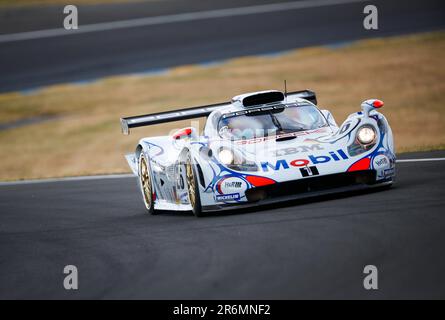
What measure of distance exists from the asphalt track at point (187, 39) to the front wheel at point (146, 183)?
12871mm

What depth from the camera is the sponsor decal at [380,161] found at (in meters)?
9.12

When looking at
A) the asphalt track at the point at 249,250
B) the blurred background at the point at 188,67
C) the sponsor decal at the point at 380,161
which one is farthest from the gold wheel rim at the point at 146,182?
the blurred background at the point at 188,67

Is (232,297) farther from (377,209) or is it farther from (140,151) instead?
(140,151)

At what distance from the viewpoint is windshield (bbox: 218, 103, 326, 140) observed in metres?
10.1

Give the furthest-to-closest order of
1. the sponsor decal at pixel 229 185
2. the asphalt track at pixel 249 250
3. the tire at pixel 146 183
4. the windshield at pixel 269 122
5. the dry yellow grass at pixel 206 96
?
1. the dry yellow grass at pixel 206 96
2. the tire at pixel 146 183
3. the windshield at pixel 269 122
4. the sponsor decal at pixel 229 185
5. the asphalt track at pixel 249 250

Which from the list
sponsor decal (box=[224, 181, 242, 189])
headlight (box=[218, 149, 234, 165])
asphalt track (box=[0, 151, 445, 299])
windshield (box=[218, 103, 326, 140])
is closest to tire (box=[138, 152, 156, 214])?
asphalt track (box=[0, 151, 445, 299])

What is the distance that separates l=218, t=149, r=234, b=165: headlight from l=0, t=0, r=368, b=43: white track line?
19.6 metres

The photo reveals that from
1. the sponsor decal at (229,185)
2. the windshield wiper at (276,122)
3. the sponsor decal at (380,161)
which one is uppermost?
the windshield wiper at (276,122)

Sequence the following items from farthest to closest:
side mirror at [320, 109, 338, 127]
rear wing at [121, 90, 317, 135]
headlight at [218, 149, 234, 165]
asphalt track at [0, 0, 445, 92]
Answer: asphalt track at [0, 0, 445, 92]
rear wing at [121, 90, 317, 135]
side mirror at [320, 109, 338, 127]
headlight at [218, 149, 234, 165]

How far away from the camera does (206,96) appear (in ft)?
72.1

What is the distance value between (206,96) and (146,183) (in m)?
11.0

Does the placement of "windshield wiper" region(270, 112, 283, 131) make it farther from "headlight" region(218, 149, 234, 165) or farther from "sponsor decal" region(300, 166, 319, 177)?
"sponsor decal" region(300, 166, 319, 177)

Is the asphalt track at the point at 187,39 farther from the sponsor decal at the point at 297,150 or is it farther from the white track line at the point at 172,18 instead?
the sponsor decal at the point at 297,150

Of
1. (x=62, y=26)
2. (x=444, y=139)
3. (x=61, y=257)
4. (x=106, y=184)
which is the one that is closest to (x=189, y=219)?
(x=61, y=257)
